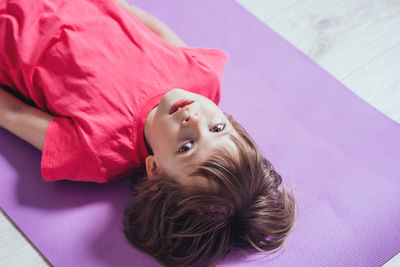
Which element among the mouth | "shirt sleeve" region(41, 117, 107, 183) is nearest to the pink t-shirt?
"shirt sleeve" region(41, 117, 107, 183)

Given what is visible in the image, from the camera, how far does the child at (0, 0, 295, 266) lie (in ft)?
2.81

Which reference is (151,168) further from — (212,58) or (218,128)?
(212,58)

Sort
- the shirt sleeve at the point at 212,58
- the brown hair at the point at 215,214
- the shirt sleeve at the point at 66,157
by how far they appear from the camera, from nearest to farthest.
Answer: the brown hair at the point at 215,214 < the shirt sleeve at the point at 66,157 < the shirt sleeve at the point at 212,58

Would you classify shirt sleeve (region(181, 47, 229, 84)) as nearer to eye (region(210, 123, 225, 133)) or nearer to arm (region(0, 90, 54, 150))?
eye (region(210, 123, 225, 133))

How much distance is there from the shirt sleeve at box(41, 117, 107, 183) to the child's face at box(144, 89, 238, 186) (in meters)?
0.14

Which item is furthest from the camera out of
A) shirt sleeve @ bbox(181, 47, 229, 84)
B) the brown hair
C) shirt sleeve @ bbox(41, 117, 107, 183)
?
shirt sleeve @ bbox(181, 47, 229, 84)

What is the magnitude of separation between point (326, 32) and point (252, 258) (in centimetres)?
88

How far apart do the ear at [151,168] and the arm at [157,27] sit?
0.37 metres

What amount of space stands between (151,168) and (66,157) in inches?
7.3

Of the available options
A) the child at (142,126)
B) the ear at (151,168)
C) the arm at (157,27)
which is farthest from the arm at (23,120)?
the arm at (157,27)

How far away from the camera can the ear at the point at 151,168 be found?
0.93 metres

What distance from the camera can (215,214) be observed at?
856 millimetres

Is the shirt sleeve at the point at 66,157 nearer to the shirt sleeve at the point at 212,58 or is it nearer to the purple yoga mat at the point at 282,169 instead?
the purple yoga mat at the point at 282,169

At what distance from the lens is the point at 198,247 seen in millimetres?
890
